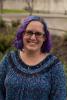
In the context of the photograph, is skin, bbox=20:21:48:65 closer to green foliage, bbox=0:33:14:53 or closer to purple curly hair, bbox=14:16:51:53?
purple curly hair, bbox=14:16:51:53

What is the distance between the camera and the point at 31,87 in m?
3.88

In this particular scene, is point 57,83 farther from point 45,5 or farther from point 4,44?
point 45,5

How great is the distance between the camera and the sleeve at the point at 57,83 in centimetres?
393

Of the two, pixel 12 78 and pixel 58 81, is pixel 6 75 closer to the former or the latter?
pixel 12 78

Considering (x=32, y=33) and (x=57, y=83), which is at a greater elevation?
(x=32, y=33)

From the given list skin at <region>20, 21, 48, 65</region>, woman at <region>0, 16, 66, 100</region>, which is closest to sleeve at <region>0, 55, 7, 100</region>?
woman at <region>0, 16, 66, 100</region>

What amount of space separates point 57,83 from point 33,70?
22cm

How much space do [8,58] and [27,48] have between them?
218 millimetres

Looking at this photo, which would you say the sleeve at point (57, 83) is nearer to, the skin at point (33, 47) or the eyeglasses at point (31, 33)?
the skin at point (33, 47)

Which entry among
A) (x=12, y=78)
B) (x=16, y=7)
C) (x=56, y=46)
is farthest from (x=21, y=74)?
(x=16, y=7)

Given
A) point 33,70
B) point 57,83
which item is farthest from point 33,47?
point 57,83

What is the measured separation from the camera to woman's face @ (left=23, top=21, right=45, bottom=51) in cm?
391

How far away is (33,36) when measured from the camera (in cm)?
391

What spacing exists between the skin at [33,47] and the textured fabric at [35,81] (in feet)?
0.13
